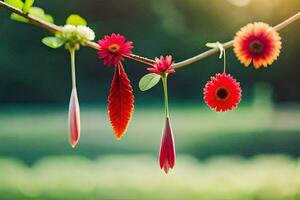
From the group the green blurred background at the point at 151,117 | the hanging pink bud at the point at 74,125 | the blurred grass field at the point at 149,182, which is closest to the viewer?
the hanging pink bud at the point at 74,125

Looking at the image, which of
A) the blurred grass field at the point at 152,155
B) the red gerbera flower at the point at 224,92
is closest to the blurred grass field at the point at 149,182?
the blurred grass field at the point at 152,155

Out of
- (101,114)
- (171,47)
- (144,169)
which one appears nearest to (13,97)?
(101,114)

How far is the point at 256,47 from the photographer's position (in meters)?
0.30

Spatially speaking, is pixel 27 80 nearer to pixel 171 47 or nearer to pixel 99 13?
pixel 99 13

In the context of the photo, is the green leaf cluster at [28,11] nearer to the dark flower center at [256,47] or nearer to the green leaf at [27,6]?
the green leaf at [27,6]

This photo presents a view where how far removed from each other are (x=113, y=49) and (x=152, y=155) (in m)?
2.60

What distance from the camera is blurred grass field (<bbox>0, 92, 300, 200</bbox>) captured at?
6.54 feet

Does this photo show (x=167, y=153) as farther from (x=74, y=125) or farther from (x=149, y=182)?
(x=149, y=182)

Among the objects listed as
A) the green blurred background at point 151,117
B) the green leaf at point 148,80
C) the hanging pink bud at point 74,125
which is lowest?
the hanging pink bud at point 74,125

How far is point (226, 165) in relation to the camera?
8.07ft

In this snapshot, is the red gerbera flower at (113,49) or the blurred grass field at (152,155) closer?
the red gerbera flower at (113,49)

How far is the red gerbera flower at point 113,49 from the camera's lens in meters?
0.30

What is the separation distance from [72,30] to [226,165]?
221 cm

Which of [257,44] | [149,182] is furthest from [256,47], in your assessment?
[149,182]
